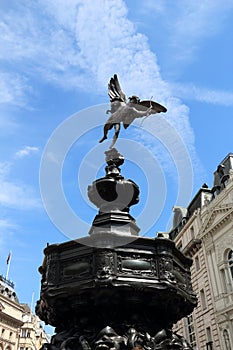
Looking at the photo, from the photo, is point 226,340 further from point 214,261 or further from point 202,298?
point 214,261

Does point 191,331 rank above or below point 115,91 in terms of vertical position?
above

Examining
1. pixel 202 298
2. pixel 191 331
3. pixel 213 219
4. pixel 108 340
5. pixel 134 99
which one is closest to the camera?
pixel 108 340

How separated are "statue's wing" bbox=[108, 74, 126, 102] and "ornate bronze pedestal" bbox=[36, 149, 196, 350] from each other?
12.4 ft

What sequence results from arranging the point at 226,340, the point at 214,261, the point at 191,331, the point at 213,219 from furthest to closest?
the point at 191,331
the point at 213,219
the point at 214,261
the point at 226,340

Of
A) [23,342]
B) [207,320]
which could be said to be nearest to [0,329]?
[23,342]

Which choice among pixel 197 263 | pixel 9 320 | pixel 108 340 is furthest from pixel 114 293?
pixel 9 320

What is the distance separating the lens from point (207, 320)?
104ft

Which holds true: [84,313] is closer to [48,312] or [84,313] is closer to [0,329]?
[48,312]

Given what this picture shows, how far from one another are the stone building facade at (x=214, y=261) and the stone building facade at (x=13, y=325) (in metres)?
33.3

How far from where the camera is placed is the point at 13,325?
64.1m

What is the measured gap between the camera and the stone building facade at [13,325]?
199 ft

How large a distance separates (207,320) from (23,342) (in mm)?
52322

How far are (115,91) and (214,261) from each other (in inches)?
1056

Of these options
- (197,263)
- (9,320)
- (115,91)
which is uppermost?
(9,320)
